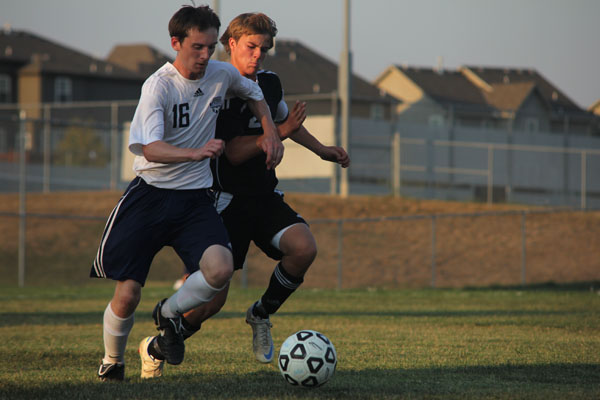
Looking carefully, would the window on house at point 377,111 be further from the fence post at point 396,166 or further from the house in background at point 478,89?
the fence post at point 396,166

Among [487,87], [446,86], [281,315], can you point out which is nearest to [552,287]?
[281,315]

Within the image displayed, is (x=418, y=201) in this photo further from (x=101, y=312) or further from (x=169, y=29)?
(x=169, y=29)

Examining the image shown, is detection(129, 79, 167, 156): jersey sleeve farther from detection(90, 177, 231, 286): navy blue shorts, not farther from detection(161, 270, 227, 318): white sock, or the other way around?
detection(161, 270, 227, 318): white sock

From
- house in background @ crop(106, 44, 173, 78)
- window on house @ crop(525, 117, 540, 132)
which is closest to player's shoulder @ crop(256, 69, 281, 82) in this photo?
window on house @ crop(525, 117, 540, 132)

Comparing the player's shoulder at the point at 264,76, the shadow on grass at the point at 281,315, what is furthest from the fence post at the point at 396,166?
the player's shoulder at the point at 264,76

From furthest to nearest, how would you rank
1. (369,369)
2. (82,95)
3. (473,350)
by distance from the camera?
(82,95)
(473,350)
(369,369)

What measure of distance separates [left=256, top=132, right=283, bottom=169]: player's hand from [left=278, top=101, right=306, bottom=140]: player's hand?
17cm

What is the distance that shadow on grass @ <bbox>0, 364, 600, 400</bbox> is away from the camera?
15.2 feet

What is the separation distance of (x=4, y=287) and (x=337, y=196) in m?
9.92

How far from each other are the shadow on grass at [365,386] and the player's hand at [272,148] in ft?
4.54

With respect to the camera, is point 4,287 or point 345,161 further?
point 4,287

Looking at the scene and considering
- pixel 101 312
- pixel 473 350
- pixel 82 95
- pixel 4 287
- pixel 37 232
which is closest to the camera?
pixel 473 350

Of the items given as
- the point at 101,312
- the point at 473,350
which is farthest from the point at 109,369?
the point at 101,312

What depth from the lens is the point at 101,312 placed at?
12.2 meters
